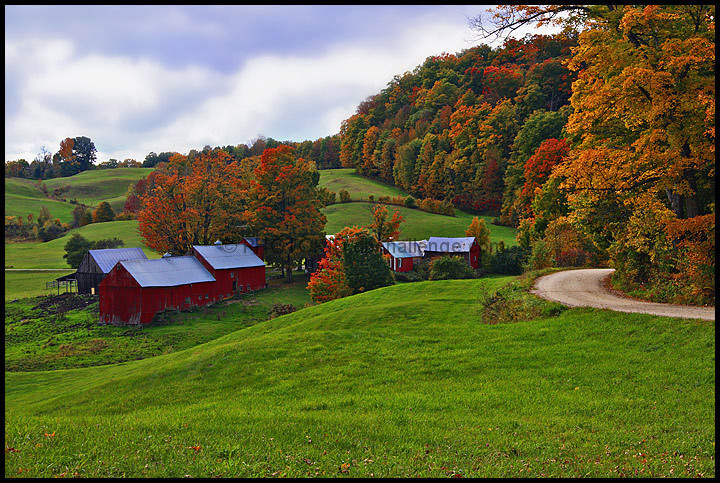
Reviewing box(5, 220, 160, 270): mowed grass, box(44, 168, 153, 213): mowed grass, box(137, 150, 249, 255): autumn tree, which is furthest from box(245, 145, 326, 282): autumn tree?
box(44, 168, 153, 213): mowed grass

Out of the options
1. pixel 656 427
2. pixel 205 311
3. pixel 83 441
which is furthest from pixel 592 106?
pixel 205 311

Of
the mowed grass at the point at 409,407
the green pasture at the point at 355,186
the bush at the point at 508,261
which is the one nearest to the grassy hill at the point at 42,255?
the mowed grass at the point at 409,407

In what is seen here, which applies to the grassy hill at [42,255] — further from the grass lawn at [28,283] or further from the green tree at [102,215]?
the green tree at [102,215]

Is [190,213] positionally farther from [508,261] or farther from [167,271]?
[508,261]

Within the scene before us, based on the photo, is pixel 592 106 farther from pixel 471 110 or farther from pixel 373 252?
pixel 471 110

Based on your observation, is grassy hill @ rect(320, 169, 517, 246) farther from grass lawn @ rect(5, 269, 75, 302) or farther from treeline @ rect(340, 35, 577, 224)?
grass lawn @ rect(5, 269, 75, 302)

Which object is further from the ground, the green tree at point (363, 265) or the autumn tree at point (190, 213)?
the autumn tree at point (190, 213)

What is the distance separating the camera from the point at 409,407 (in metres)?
8.45

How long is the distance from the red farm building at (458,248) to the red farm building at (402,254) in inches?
53.5

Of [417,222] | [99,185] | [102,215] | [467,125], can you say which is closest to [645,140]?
[417,222]

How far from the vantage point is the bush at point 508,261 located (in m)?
47.1

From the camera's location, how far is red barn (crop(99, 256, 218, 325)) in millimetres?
31516

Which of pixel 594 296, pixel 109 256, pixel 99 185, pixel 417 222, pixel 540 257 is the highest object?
pixel 99 185

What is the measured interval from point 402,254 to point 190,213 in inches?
963
